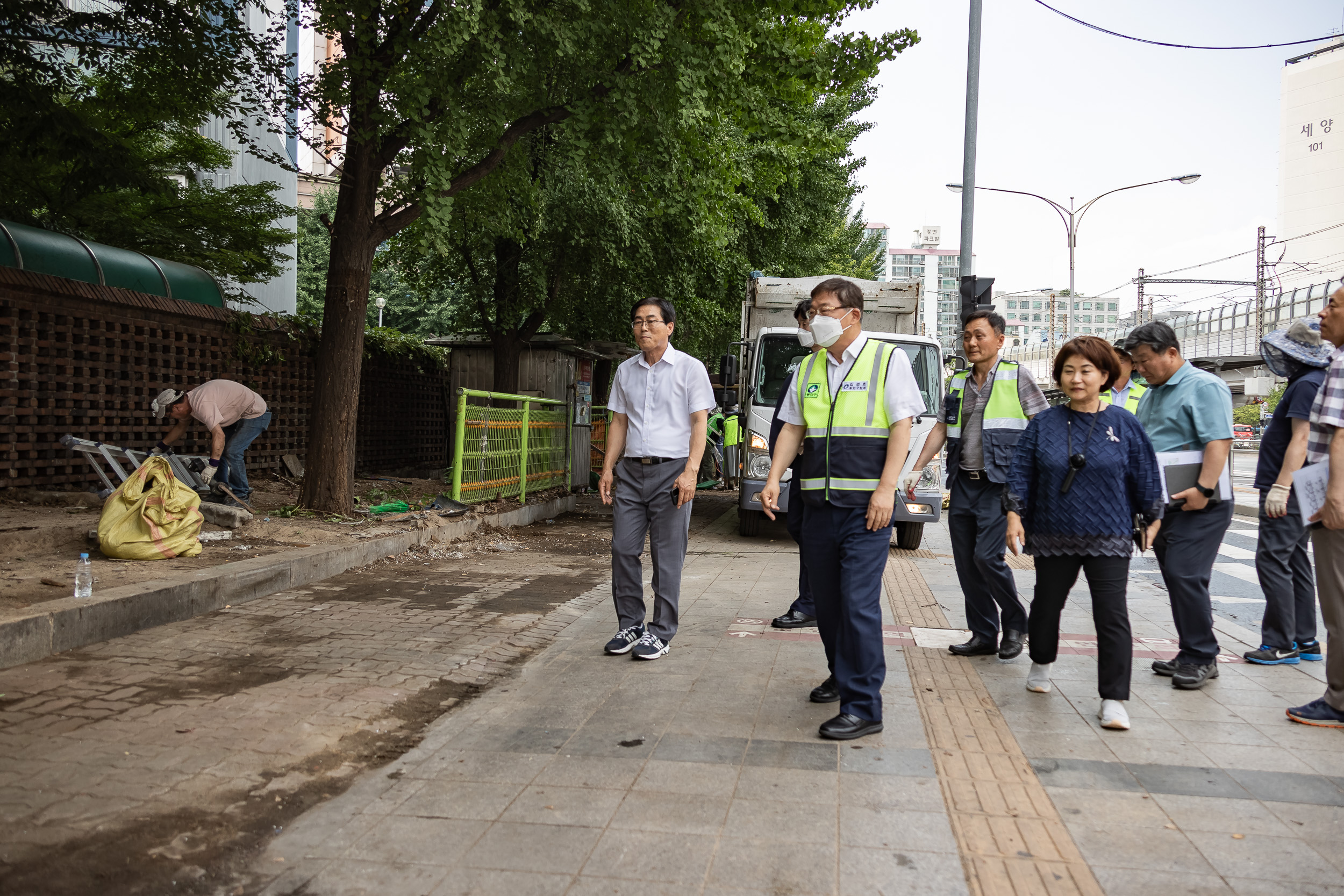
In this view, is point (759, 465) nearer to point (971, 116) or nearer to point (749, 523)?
point (749, 523)

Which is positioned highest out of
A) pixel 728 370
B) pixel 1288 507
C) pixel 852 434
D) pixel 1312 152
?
pixel 1312 152

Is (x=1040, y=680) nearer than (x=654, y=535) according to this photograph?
Yes

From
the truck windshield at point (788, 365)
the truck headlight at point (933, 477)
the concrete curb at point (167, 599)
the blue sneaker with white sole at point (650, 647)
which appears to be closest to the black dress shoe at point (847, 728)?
the blue sneaker with white sole at point (650, 647)

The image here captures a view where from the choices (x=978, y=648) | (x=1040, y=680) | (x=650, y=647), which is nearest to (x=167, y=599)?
(x=650, y=647)

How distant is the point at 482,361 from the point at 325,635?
13908mm

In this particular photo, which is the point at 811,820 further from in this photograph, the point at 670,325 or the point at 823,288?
the point at 670,325

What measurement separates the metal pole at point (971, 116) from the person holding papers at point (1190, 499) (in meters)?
10.9

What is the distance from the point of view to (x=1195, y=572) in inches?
203

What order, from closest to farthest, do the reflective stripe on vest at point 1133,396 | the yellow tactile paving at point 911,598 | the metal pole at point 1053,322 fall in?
the reflective stripe on vest at point 1133,396 → the yellow tactile paving at point 911,598 → the metal pole at point 1053,322

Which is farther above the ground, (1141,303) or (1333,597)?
(1141,303)

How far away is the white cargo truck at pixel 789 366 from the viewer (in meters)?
11.5

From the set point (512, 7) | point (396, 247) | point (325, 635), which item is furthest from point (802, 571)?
point (396, 247)

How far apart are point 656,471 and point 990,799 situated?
263 cm

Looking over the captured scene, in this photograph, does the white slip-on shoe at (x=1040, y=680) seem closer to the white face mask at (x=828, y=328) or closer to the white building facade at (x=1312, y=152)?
the white face mask at (x=828, y=328)
